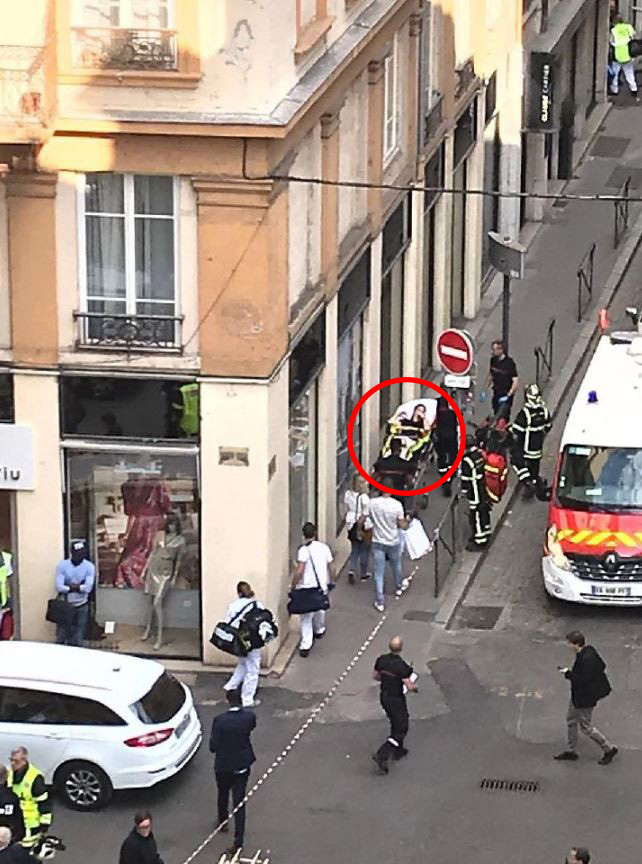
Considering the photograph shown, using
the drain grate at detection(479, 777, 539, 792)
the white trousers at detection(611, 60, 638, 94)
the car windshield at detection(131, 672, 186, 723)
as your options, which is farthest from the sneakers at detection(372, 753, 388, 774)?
the white trousers at detection(611, 60, 638, 94)

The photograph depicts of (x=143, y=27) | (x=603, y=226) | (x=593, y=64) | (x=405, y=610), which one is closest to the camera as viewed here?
(x=143, y=27)

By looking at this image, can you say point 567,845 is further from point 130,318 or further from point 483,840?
point 130,318

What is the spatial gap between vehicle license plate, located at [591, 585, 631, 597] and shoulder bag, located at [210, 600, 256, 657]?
4.58m

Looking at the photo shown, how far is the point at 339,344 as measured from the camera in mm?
28406

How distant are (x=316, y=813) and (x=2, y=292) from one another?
6744mm

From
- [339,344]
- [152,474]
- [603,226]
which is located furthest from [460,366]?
[603,226]

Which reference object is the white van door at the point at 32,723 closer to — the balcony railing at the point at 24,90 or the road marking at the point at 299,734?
the road marking at the point at 299,734

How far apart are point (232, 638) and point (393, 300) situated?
9.57 meters

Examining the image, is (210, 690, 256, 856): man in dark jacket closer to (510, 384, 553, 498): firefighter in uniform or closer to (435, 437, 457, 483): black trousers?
(510, 384, 553, 498): firefighter in uniform

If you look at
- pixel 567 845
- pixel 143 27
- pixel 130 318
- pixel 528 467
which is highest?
pixel 143 27

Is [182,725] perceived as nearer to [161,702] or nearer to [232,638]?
[161,702]

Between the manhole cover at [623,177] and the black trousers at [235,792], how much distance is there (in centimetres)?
2711

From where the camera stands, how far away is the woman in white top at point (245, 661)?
23.8 m

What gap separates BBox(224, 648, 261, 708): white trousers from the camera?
24047mm
